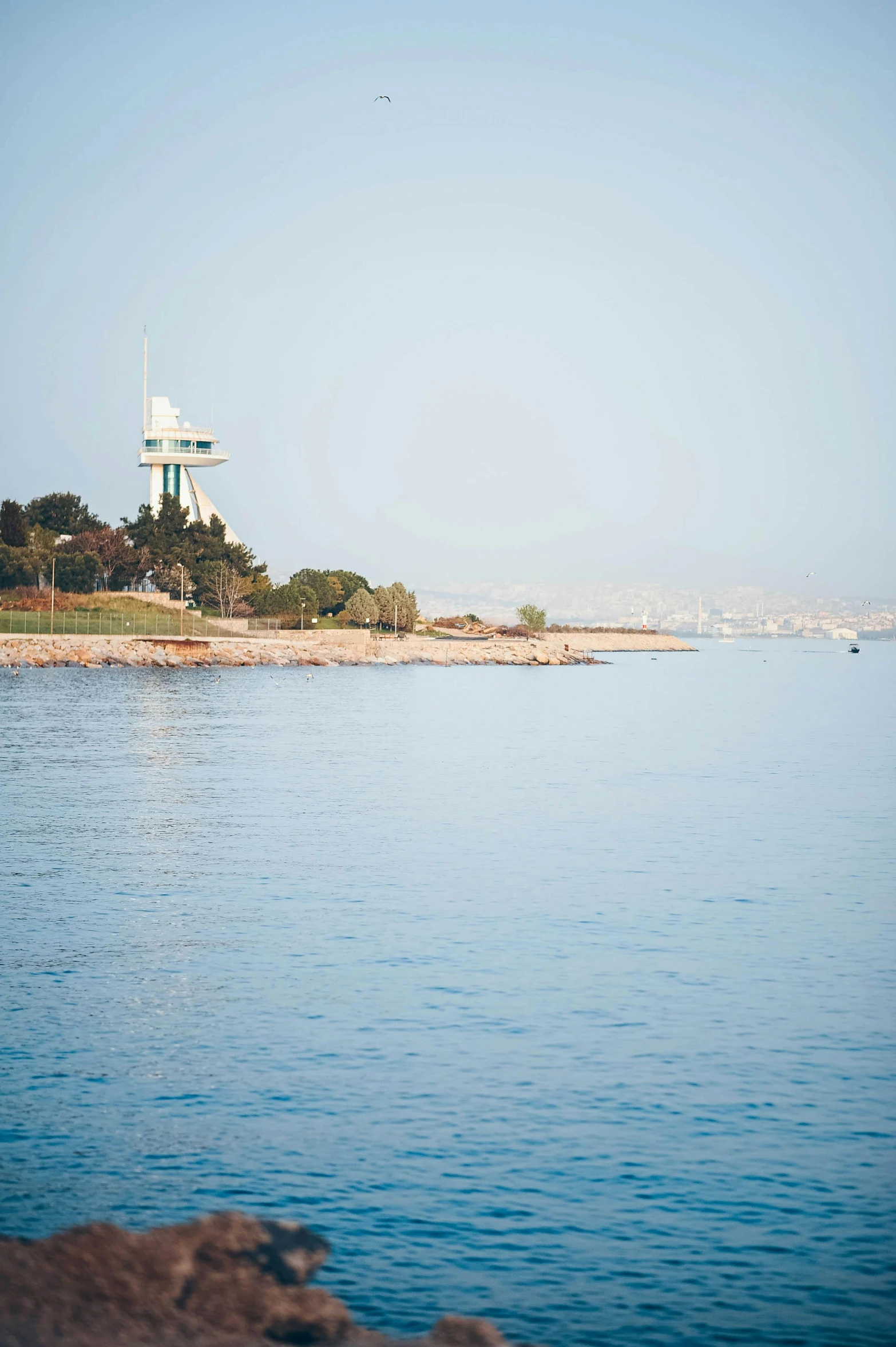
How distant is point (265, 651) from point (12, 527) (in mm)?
25186

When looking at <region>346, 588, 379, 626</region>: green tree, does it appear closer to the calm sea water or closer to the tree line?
the tree line

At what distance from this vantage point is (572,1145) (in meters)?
9.59

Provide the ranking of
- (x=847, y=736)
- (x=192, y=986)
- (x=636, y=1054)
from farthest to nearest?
(x=847, y=736)
(x=192, y=986)
(x=636, y=1054)

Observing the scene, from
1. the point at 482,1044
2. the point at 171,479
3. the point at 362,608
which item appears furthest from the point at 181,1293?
the point at 171,479

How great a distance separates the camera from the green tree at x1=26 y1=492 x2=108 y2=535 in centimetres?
12025

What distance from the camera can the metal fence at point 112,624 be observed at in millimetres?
99875

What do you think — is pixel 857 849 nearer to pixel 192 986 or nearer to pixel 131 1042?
pixel 192 986

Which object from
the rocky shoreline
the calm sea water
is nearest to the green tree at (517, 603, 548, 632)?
the rocky shoreline

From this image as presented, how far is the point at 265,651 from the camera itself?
108m

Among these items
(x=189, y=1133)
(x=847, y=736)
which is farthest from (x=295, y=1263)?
(x=847, y=736)

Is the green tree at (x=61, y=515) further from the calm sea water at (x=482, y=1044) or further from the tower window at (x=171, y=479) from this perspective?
the calm sea water at (x=482, y=1044)

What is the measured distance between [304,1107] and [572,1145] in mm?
2140

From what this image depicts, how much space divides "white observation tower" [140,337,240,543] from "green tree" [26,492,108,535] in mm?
9509

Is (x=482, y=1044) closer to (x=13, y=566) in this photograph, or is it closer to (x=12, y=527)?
(x=13, y=566)
